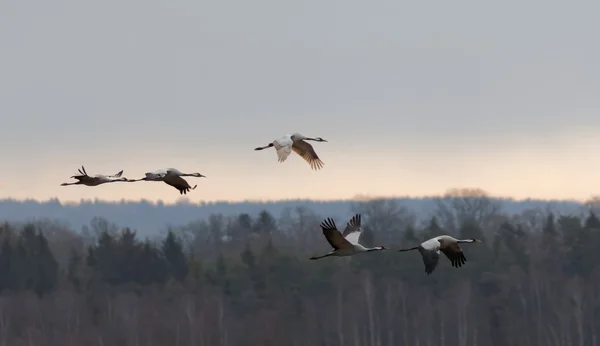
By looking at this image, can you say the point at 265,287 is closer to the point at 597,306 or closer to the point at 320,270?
the point at 320,270

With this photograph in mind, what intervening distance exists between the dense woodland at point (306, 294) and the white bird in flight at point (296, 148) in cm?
4335

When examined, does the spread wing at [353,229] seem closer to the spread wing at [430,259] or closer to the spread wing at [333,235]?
the spread wing at [333,235]

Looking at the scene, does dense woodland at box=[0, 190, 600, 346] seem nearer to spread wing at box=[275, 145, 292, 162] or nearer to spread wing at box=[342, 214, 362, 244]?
spread wing at box=[342, 214, 362, 244]

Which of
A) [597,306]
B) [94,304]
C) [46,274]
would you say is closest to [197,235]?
[46,274]

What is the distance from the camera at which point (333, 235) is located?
34.8m

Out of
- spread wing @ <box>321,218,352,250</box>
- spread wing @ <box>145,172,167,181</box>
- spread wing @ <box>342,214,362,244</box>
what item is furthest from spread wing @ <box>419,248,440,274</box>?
spread wing @ <box>145,172,167,181</box>

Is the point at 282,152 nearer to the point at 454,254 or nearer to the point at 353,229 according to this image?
the point at 353,229

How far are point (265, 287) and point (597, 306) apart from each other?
1632cm

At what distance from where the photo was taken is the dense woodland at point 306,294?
85.3 meters

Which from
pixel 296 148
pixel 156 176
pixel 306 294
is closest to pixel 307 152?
pixel 296 148

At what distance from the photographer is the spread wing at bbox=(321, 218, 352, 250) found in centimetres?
3472

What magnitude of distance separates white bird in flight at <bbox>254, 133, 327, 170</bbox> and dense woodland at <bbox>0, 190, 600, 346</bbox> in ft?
142

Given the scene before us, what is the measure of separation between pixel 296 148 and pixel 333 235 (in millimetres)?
5227

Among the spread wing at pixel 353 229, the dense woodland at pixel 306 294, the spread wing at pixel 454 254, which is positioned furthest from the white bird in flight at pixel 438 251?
the dense woodland at pixel 306 294
